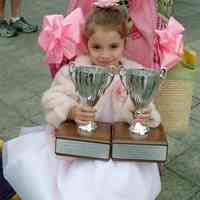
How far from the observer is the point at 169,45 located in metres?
1.71

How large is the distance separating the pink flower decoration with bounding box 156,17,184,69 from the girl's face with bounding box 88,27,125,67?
0.20 metres

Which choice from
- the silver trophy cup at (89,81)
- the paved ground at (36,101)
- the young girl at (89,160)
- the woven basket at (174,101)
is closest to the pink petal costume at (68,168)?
the young girl at (89,160)

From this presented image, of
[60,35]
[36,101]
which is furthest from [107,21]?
[36,101]

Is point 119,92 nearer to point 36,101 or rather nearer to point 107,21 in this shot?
point 107,21

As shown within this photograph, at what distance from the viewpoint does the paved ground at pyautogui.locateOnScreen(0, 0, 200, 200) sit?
2092 millimetres

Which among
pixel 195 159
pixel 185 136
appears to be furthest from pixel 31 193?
pixel 185 136

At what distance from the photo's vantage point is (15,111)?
266 cm

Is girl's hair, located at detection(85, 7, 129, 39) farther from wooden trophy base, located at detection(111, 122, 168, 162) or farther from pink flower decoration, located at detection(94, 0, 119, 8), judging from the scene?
wooden trophy base, located at detection(111, 122, 168, 162)

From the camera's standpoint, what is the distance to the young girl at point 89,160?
1.39 metres

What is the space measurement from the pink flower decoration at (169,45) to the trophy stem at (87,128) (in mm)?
435

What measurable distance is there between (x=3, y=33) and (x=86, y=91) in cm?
257

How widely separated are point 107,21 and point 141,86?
0.31 metres

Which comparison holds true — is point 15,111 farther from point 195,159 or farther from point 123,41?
point 123,41

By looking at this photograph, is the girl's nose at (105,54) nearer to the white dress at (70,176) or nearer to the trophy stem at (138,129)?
the trophy stem at (138,129)
